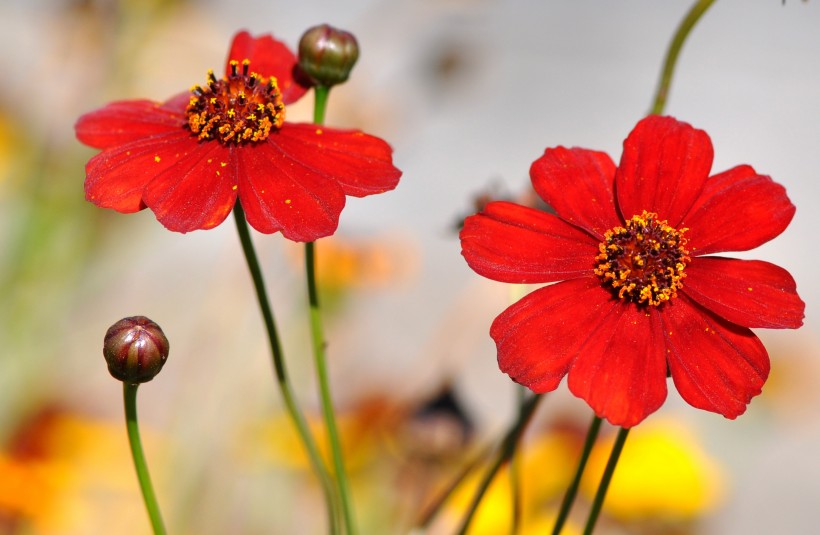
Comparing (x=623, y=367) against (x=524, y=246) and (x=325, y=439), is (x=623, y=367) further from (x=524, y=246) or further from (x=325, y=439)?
(x=325, y=439)

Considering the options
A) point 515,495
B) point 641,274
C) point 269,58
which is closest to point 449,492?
point 515,495

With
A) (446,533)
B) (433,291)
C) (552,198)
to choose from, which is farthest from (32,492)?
(433,291)

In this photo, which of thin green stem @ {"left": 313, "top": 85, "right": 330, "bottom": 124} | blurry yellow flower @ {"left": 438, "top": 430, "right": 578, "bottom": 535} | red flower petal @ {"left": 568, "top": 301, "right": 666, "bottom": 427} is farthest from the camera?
blurry yellow flower @ {"left": 438, "top": 430, "right": 578, "bottom": 535}

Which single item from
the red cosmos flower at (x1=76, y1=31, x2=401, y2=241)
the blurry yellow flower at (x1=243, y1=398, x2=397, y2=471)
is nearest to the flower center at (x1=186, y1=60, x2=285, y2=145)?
the red cosmos flower at (x1=76, y1=31, x2=401, y2=241)

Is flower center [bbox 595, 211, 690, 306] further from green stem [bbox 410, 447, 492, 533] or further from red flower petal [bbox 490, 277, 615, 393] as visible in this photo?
green stem [bbox 410, 447, 492, 533]

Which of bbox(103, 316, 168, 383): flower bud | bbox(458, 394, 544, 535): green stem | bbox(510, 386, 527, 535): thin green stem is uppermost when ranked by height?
bbox(103, 316, 168, 383): flower bud

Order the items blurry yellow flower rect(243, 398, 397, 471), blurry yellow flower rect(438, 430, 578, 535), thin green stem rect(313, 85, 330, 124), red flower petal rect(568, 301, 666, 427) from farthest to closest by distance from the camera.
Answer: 1. blurry yellow flower rect(243, 398, 397, 471)
2. blurry yellow flower rect(438, 430, 578, 535)
3. thin green stem rect(313, 85, 330, 124)
4. red flower petal rect(568, 301, 666, 427)

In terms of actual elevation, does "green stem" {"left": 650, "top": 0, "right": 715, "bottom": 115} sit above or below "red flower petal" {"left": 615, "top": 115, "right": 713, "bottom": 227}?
above
